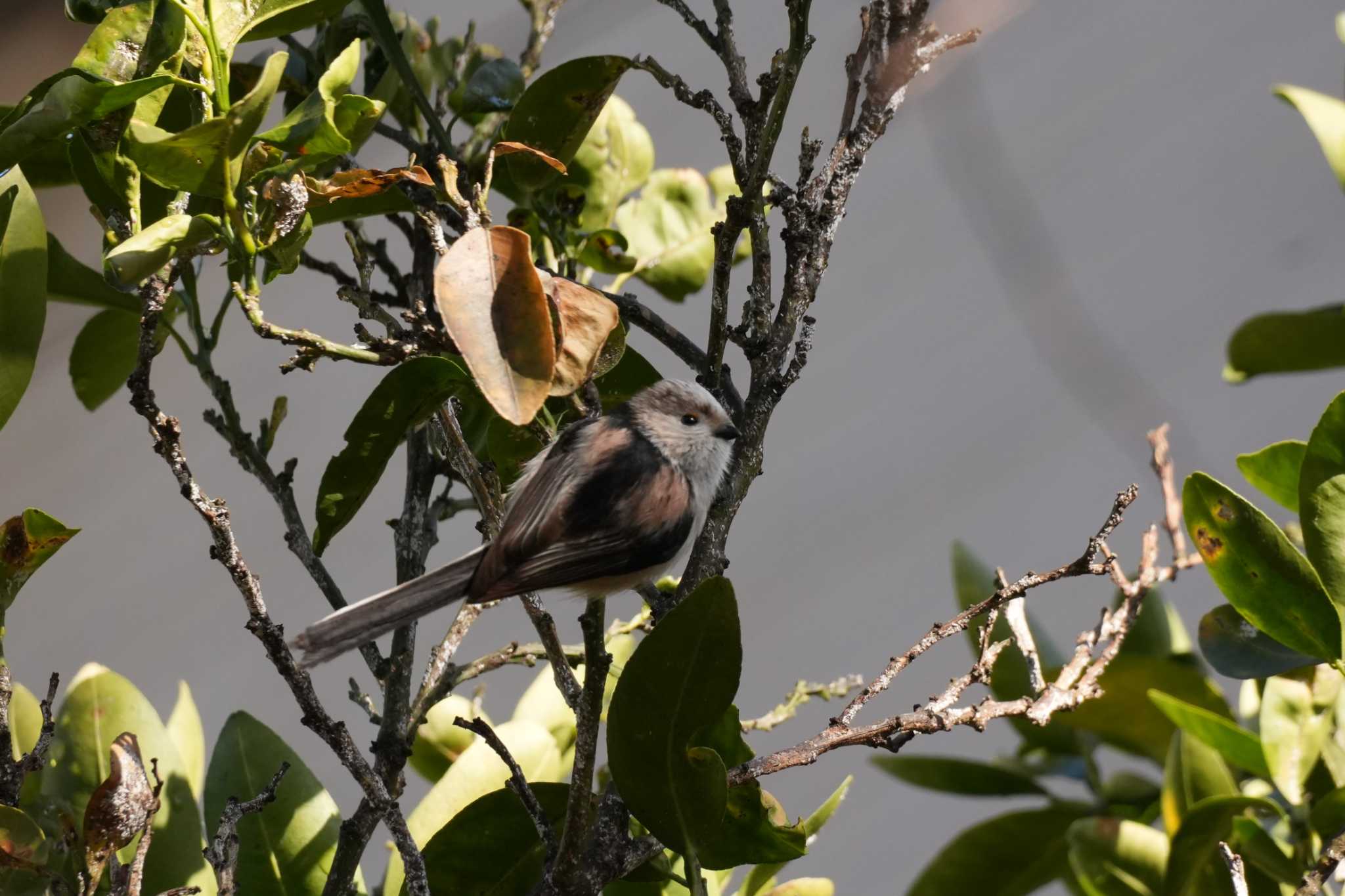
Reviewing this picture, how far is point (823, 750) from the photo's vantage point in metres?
0.74

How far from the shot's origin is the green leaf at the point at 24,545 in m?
0.77

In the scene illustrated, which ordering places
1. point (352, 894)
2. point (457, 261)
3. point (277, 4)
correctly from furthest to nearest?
point (352, 894) < point (277, 4) < point (457, 261)

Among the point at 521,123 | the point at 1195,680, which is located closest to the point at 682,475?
the point at 521,123

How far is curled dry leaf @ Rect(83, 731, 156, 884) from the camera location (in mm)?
683

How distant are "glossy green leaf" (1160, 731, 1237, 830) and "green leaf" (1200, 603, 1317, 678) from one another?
0.07m

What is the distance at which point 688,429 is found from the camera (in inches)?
47.3

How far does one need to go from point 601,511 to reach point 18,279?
1.64 ft

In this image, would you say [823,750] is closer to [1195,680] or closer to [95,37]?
[1195,680]

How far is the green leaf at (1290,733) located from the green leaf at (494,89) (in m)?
0.80

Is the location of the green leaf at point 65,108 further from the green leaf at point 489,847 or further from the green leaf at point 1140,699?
the green leaf at point 1140,699

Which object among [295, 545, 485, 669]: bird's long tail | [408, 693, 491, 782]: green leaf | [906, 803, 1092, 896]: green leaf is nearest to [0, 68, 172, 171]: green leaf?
[295, 545, 485, 669]: bird's long tail

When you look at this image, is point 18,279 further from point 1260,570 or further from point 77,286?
point 1260,570

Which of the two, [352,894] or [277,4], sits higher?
[277,4]

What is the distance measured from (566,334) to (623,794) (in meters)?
0.30
